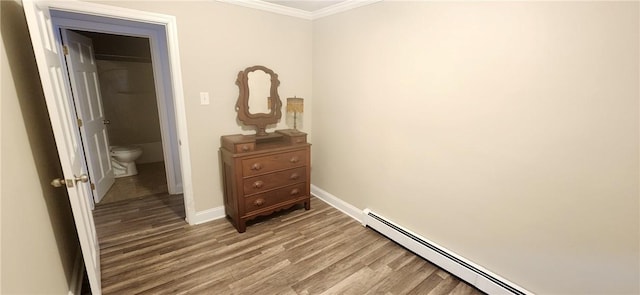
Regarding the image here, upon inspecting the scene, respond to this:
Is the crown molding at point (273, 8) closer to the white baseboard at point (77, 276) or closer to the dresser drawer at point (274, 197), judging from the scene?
the dresser drawer at point (274, 197)

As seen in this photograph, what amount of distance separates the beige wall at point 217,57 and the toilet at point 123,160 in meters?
1.99

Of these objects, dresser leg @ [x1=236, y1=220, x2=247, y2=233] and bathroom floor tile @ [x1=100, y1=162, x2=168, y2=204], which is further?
bathroom floor tile @ [x1=100, y1=162, x2=168, y2=204]

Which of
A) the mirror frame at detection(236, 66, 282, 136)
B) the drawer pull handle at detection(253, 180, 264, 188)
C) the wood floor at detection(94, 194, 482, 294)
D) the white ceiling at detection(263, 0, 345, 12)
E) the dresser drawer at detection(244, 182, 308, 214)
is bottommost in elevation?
the wood floor at detection(94, 194, 482, 294)

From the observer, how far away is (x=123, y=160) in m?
3.69

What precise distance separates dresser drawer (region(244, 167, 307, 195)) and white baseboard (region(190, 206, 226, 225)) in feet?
1.74

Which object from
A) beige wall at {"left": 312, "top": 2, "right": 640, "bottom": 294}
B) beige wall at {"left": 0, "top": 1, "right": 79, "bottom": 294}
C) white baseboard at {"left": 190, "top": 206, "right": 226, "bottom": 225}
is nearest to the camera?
beige wall at {"left": 0, "top": 1, "right": 79, "bottom": 294}

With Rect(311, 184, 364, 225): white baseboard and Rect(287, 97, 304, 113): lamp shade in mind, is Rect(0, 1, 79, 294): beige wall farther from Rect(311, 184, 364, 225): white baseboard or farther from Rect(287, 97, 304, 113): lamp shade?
Rect(311, 184, 364, 225): white baseboard

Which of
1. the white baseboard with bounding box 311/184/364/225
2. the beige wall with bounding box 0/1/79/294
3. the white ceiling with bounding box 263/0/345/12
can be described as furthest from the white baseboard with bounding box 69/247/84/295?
the white ceiling with bounding box 263/0/345/12

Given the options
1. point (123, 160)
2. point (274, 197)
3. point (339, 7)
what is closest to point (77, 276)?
point (274, 197)

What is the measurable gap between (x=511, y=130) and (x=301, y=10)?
85.5 inches

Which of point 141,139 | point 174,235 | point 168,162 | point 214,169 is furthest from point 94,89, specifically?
point 174,235

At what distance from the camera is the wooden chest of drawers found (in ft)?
7.50

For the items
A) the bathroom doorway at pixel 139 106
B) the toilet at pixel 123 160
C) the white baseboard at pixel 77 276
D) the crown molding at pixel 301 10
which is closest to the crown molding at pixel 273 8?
the crown molding at pixel 301 10

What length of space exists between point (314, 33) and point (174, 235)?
7.99 feet
